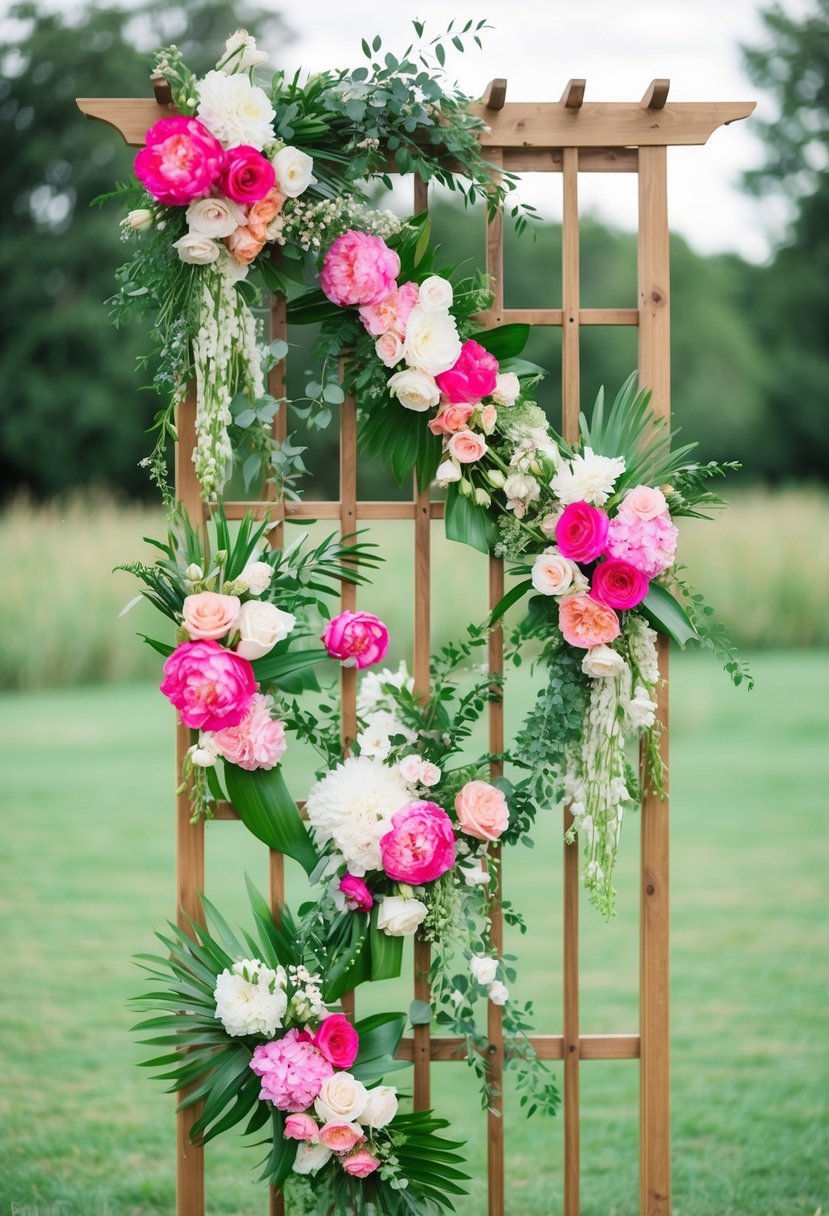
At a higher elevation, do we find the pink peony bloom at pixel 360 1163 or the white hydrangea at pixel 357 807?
the white hydrangea at pixel 357 807

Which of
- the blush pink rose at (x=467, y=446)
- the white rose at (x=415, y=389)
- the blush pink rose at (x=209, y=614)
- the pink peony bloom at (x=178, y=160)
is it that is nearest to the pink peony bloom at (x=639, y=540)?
the blush pink rose at (x=467, y=446)

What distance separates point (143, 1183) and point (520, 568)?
1624 mm

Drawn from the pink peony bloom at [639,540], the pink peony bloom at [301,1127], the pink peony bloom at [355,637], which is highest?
the pink peony bloom at [639,540]

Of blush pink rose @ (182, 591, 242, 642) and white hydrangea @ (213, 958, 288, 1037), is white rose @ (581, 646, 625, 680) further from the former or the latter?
white hydrangea @ (213, 958, 288, 1037)

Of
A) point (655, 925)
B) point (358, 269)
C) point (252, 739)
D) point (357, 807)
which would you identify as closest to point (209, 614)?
point (252, 739)

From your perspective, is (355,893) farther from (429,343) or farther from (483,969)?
(429,343)

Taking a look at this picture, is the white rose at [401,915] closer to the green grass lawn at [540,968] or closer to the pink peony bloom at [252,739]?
the pink peony bloom at [252,739]

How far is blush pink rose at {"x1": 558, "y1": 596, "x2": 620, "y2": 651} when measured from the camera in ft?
6.56

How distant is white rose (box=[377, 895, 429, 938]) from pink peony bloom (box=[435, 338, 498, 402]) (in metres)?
0.85

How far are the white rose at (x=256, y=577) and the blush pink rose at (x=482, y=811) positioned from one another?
485mm

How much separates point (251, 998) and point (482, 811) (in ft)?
1.60

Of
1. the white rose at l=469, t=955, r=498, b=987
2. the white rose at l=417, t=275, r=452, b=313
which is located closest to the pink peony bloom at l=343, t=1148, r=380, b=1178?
the white rose at l=469, t=955, r=498, b=987

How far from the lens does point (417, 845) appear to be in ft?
6.46

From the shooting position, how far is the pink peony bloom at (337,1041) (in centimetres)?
197
